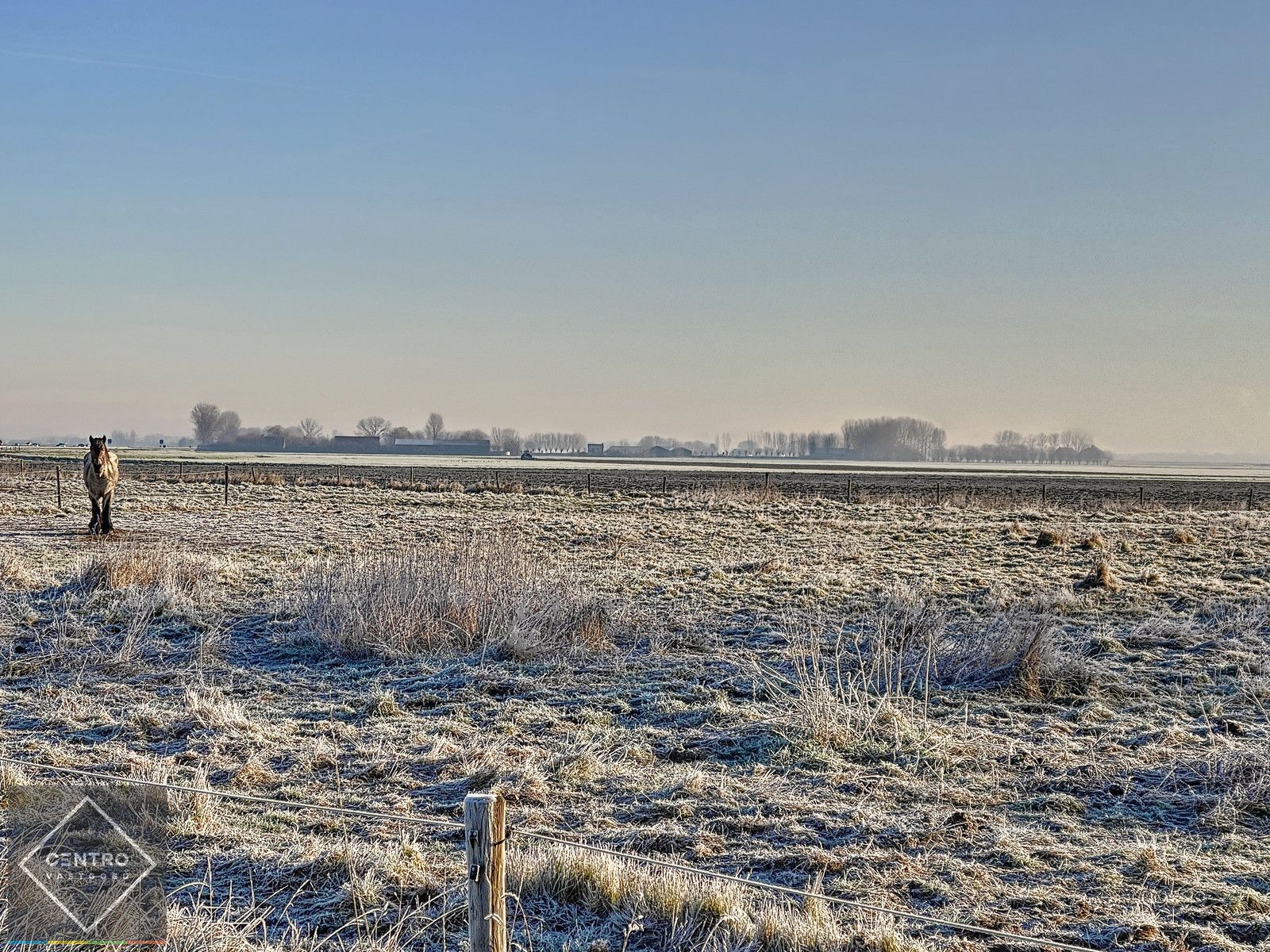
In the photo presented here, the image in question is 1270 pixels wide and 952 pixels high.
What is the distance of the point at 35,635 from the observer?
9781 millimetres

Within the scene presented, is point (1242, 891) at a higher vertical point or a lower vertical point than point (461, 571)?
lower

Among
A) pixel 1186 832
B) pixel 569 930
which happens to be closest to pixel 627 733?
pixel 569 930

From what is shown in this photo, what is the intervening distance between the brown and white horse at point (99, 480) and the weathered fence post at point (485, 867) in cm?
1878

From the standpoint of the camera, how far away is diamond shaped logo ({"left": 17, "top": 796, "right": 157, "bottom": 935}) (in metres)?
3.96

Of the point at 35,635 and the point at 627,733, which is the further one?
the point at 35,635

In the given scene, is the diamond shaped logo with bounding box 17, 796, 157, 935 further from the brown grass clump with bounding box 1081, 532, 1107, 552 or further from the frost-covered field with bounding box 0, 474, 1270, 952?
the brown grass clump with bounding box 1081, 532, 1107, 552

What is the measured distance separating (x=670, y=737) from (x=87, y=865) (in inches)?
150

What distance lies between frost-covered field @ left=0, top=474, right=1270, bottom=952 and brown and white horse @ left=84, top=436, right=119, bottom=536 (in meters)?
4.06

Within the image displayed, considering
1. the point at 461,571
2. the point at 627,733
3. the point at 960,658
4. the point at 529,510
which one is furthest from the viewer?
the point at 529,510

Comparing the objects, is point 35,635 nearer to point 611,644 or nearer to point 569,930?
point 611,644

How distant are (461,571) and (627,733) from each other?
4055mm

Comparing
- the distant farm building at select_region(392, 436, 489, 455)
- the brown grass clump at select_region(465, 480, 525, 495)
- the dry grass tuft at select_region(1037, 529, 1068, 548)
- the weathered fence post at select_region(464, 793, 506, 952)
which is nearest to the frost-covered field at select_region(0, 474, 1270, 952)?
the weathered fence post at select_region(464, 793, 506, 952)

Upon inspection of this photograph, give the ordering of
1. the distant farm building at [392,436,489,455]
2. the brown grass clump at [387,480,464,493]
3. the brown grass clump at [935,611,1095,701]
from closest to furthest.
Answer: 1. the brown grass clump at [935,611,1095,701]
2. the brown grass clump at [387,480,464,493]
3. the distant farm building at [392,436,489,455]

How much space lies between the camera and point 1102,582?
49.1 ft
